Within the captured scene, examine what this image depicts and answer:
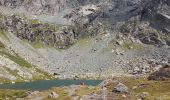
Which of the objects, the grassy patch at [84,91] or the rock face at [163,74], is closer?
the grassy patch at [84,91]

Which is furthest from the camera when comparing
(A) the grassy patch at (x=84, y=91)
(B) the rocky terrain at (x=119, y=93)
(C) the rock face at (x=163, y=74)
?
(C) the rock face at (x=163, y=74)

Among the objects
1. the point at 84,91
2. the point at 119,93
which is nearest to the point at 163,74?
the point at 84,91

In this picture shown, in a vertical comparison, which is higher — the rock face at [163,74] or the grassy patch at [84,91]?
the rock face at [163,74]

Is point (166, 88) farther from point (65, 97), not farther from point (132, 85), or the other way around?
point (65, 97)

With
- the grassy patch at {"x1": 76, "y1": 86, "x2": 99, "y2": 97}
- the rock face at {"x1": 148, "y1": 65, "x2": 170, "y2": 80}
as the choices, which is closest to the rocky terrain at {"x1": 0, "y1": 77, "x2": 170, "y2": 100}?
the grassy patch at {"x1": 76, "y1": 86, "x2": 99, "y2": 97}

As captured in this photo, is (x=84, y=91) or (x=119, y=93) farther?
(x=84, y=91)

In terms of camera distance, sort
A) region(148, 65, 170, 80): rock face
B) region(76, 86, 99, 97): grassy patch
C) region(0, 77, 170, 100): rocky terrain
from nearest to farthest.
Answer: region(0, 77, 170, 100): rocky terrain → region(76, 86, 99, 97): grassy patch → region(148, 65, 170, 80): rock face

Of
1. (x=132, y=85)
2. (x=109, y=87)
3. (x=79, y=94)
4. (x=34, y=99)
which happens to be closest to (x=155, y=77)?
(x=132, y=85)

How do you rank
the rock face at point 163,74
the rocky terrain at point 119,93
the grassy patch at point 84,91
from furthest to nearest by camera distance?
the rock face at point 163,74, the grassy patch at point 84,91, the rocky terrain at point 119,93

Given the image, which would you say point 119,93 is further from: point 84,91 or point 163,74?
point 163,74

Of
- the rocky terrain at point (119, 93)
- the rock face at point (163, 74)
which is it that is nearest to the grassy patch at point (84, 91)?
the rocky terrain at point (119, 93)

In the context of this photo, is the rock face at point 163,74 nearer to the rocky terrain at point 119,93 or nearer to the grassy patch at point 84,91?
the rocky terrain at point 119,93

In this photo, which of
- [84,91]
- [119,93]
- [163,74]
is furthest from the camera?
[163,74]

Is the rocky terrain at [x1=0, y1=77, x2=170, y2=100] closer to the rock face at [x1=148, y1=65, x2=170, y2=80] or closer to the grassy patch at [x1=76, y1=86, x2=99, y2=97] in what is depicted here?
the grassy patch at [x1=76, y1=86, x2=99, y2=97]
